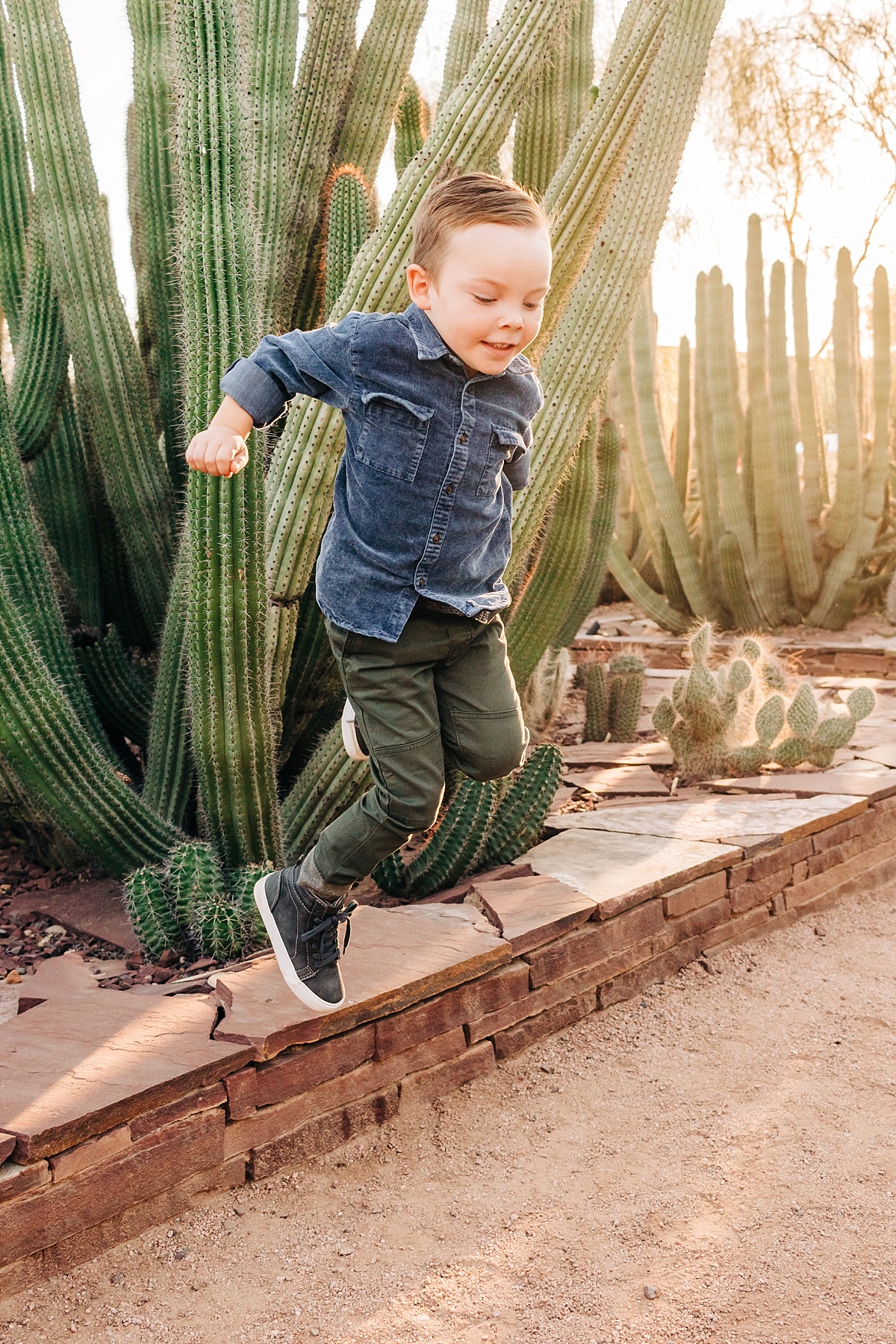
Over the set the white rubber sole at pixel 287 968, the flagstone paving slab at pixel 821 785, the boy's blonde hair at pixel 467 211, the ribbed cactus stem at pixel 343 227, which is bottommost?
the flagstone paving slab at pixel 821 785

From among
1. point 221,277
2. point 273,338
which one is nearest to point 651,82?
point 221,277

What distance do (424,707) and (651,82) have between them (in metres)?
2.46

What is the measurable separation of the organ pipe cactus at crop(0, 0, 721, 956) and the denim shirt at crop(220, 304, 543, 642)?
86 centimetres

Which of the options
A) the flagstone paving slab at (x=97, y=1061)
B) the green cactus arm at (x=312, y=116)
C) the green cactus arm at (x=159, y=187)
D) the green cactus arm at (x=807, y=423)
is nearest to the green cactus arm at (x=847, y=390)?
the green cactus arm at (x=807, y=423)

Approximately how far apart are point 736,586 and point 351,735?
7.05 m

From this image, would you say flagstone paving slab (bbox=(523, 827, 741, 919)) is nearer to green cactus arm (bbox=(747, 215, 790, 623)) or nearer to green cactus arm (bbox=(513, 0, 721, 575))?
green cactus arm (bbox=(513, 0, 721, 575))

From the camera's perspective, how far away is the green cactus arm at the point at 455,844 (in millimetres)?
3189

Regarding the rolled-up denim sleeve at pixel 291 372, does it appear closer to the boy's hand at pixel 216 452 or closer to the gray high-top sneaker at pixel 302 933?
the boy's hand at pixel 216 452

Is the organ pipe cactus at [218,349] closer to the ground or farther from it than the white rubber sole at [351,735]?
farther from it

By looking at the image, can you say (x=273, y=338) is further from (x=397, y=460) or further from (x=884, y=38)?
(x=884, y=38)

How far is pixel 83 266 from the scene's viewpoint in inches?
151

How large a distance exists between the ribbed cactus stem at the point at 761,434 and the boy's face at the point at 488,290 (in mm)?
7131

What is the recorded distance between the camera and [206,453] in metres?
1.74

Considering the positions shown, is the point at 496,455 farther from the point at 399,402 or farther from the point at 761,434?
the point at 761,434
